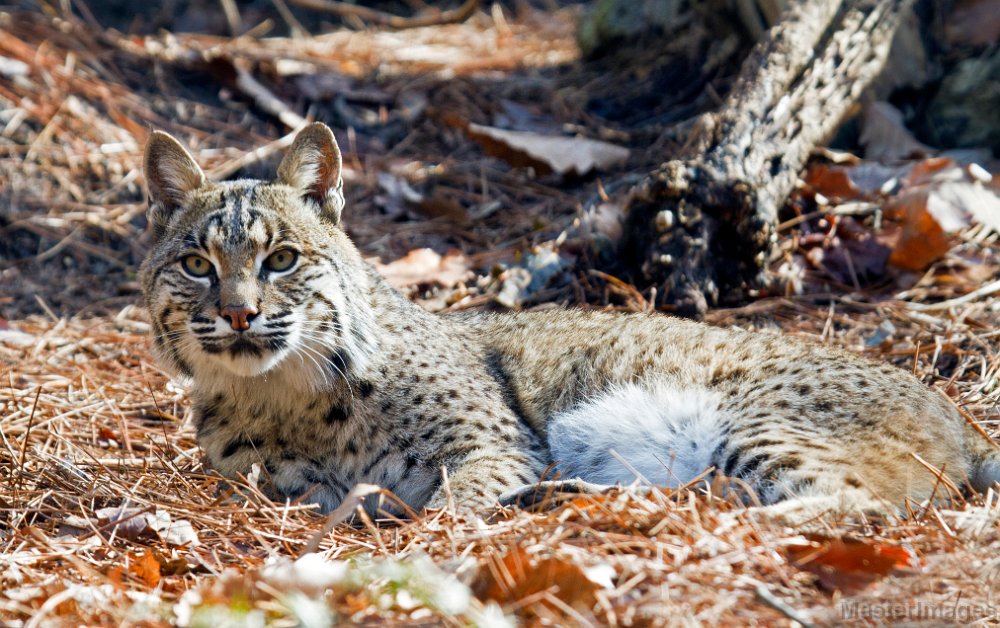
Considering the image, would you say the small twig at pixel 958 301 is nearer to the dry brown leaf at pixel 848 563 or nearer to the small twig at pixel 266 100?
the dry brown leaf at pixel 848 563

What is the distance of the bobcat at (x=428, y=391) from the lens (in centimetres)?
390

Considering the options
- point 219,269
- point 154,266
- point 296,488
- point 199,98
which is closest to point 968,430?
point 296,488

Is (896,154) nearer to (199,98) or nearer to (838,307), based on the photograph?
(838,307)

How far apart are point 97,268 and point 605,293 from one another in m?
3.59

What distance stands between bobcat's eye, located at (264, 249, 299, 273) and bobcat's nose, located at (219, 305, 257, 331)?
0.32 metres

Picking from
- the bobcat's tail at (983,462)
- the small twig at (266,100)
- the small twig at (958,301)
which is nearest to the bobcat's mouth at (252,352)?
the bobcat's tail at (983,462)

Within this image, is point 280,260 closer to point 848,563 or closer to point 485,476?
point 485,476

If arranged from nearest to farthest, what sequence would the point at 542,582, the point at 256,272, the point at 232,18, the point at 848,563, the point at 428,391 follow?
the point at 542,582 < the point at 848,563 < the point at 256,272 < the point at 428,391 < the point at 232,18

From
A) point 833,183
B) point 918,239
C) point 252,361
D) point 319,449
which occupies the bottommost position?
point 319,449

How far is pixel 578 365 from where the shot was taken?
474cm

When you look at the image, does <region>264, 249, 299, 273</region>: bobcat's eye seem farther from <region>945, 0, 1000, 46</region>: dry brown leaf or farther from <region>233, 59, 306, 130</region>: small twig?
<region>945, 0, 1000, 46</region>: dry brown leaf

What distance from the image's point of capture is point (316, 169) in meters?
4.51

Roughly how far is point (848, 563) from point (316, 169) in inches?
110

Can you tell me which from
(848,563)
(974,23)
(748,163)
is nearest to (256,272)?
(848,563)
